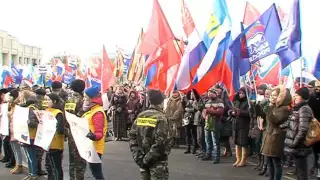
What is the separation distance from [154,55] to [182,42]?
151 cm

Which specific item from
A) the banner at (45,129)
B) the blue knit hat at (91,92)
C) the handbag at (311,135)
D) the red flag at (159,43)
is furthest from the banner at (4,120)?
the handbag at (311,135)

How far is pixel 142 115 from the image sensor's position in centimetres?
520

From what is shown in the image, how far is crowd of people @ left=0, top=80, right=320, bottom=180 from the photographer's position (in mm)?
5297

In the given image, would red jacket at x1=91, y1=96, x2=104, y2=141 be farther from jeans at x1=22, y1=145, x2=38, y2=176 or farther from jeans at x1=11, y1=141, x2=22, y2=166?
jeans at x1=11, y1=141, x2=22, y2=166

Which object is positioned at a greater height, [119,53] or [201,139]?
[119,53]

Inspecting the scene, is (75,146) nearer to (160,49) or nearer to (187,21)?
(160,49)

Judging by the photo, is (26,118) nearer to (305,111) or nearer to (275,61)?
(305,111)

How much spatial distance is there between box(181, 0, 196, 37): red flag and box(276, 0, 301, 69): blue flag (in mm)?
3044

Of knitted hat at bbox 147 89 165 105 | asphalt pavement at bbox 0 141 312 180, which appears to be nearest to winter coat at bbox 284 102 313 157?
asphalt pavement at bbox 0 141 312 180

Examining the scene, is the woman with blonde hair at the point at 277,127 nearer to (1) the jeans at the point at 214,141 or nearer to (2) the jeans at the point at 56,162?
(1) the jeans at the point at 214,141

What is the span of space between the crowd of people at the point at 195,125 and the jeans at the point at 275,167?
0.05ft

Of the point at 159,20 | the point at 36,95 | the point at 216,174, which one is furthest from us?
the point at 159,20

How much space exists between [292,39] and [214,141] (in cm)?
307

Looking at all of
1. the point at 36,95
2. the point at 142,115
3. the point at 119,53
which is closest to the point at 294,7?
the point at 142,115
